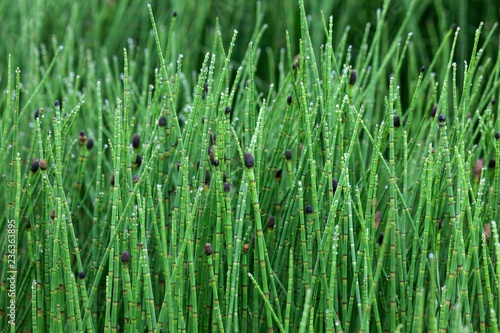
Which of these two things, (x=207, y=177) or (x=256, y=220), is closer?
(x=256, y=220)

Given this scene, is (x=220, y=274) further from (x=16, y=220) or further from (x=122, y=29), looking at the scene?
(x=122, y=29)

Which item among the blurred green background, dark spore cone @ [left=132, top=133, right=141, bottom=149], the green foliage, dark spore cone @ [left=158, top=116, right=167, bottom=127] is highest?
the blurred green background

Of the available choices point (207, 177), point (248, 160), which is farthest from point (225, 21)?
point (248, 160)

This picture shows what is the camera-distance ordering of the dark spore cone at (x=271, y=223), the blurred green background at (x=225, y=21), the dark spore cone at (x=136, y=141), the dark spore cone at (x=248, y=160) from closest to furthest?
the dark spore cone at (x=248, y=160), the dark spore cone at (x=271, y=223), the dark spore cone at (x=136, y=141), the blurred green background at (x=225, y=21)

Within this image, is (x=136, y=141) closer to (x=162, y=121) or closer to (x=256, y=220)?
(x=162, y=121)

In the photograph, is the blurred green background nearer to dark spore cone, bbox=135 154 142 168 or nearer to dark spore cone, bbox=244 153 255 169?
dark spore cone, bbox=135 154 142 168

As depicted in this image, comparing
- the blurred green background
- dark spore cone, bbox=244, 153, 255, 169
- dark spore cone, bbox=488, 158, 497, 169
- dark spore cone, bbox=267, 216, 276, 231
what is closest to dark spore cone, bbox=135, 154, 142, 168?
dark spore cone, bbox=267, 216, 276, 231

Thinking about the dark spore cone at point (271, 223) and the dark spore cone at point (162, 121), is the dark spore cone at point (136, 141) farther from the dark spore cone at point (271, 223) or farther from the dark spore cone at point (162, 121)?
the dark spore cone at point (271, 223)

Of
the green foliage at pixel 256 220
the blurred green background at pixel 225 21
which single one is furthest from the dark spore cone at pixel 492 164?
the blurred green background at pixel 225 21

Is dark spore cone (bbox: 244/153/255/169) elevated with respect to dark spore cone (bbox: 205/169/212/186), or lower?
lower

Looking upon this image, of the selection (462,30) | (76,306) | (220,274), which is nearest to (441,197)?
(220,274)

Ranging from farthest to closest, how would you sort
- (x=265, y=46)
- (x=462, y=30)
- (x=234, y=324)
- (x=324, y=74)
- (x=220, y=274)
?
(x=265, y=46) → (x=462, y=30) → (x=324, y=74) → (x=220, y=274) → (x=234, y=324)
